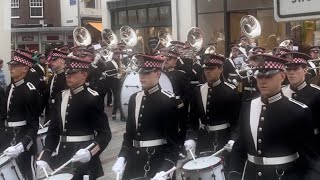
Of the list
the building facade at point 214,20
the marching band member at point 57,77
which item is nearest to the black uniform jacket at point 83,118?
the marching band member at point 57,77

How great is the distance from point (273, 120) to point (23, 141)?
10.5 feet

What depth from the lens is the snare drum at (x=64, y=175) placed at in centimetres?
434

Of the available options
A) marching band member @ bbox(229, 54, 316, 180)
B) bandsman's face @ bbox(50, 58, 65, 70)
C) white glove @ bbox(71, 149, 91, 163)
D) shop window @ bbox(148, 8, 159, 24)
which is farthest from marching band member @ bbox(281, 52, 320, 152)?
shop window @ bbox(148, 8, 159, 24)

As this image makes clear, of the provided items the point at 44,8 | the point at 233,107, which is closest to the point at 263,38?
the point at 233,107

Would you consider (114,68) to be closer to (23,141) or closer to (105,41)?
(105,41)

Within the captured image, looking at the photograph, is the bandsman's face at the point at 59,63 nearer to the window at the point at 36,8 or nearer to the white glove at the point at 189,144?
the white glove at the point at 189,144

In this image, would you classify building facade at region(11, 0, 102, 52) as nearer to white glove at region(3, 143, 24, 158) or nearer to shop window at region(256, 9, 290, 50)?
shop window at region(256, 9, 290, 50)

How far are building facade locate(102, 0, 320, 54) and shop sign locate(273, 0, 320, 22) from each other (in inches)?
480

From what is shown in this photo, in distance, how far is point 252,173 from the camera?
3.73m

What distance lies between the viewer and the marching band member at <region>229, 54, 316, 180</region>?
357cm

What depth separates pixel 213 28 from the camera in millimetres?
18688

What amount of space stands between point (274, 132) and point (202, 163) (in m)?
1.32

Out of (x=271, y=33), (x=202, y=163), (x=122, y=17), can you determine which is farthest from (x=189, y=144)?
(x=122, y=17)

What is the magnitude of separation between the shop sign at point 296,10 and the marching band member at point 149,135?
266 centimetres
